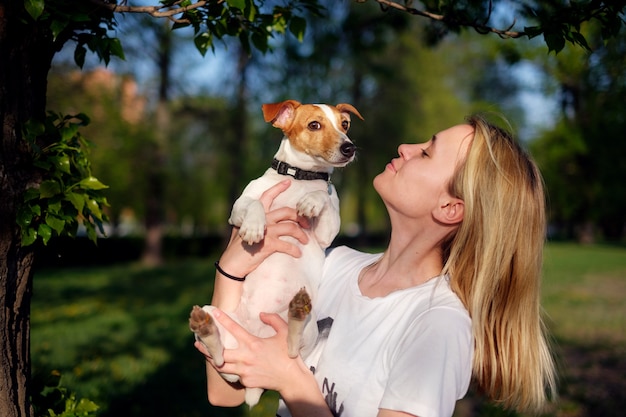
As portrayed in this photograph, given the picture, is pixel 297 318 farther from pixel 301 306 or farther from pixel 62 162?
pixel 62 162

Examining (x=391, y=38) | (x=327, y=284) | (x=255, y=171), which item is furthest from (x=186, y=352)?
(x=391, y=38)

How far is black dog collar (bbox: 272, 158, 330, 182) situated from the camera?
320 cm

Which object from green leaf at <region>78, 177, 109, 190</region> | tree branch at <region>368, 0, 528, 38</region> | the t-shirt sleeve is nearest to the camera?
the t-shirt sleeve

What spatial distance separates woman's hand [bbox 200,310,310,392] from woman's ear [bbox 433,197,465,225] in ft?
2.83

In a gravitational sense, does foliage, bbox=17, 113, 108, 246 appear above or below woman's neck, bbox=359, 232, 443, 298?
above

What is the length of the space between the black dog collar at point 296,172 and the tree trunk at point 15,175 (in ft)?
4.22

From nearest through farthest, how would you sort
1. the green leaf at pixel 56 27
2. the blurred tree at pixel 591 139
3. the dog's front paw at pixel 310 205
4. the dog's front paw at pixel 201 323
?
1. the green leaf at pixel 56 27
2. the dog's front paw at pixel 201 323
3. the dog's front paw at pixel 310 205
4. the blurred tree at pixel 591 139

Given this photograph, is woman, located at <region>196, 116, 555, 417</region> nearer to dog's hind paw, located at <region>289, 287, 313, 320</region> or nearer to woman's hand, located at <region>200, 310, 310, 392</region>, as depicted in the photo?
woman's hand, located at <region>200, 310, 310, 392</region>

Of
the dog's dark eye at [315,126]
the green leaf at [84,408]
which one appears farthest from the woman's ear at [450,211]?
the green leaf at [84,408]

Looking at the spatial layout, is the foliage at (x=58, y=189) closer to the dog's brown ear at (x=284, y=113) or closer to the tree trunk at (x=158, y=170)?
the dog's brown ear at (x=284, y=113)

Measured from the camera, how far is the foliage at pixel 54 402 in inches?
108

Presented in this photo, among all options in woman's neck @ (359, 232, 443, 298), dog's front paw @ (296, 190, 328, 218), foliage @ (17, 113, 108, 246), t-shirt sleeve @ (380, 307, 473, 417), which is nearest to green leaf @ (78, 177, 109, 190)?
foliage @ (17, 113, 108, 246)

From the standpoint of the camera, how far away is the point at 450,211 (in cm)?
258

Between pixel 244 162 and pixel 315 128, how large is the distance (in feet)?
67.0
